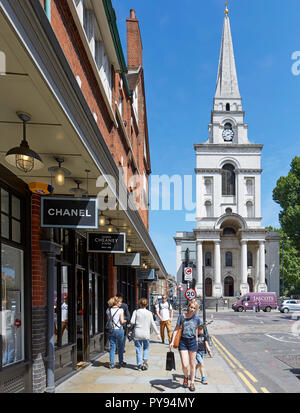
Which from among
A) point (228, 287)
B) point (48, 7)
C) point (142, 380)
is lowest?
point (228, 287)

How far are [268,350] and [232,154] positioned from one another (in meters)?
Result: 55.2

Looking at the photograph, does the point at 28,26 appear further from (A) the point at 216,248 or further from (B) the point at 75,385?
(A) the point at 216,248

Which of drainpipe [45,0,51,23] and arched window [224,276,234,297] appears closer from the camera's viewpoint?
drainpipe [45,0,51,23]

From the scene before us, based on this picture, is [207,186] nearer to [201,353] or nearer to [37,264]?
[201,353]

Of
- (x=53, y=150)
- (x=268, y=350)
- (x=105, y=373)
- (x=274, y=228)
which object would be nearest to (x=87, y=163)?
(x=53, y=150)

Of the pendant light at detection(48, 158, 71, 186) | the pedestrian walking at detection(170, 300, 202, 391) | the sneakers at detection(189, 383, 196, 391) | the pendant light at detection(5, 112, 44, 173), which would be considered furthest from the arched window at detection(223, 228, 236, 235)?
the pendant light at detection(5, 112, 44, 173)

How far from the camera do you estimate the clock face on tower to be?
6781cm

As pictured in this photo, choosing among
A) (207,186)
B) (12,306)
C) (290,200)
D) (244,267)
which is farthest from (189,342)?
(207,186)

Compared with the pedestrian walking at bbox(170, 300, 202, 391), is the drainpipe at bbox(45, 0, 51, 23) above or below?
above

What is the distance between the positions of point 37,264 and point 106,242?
2767mm

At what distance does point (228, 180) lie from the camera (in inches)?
2586

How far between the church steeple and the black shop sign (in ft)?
A: 211

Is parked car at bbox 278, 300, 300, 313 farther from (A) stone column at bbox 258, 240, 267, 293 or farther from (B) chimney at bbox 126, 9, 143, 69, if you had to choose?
(B) chimney at bbox 126, 9, 143, 69

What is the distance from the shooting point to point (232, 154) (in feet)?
214
